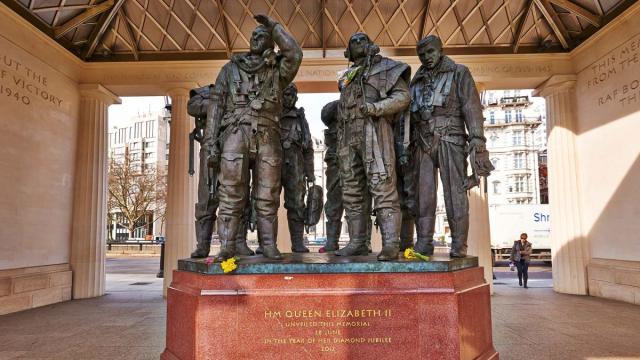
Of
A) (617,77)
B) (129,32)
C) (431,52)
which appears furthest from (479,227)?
(129,32)

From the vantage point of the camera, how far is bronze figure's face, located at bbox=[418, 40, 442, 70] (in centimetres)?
571

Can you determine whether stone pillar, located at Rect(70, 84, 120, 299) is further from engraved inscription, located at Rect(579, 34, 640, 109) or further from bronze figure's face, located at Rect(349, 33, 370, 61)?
engraved inscription, located at Rect(579, 34, 640, 109)

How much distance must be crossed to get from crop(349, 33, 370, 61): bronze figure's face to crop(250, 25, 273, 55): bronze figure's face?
1.00 meters

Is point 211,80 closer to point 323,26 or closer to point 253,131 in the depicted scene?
point 323,26

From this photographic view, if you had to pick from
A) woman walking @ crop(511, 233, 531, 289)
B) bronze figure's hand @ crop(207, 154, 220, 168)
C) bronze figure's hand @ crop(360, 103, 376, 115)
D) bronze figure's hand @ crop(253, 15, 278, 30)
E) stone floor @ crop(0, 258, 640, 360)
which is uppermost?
bronze figure's hand @ crop(253, 15, 278, 30)

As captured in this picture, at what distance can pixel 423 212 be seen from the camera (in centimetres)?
549

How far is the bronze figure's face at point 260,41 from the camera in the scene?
5.21 m

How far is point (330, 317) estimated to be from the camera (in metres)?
4.19

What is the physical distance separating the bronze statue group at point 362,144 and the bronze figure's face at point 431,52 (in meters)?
0.01

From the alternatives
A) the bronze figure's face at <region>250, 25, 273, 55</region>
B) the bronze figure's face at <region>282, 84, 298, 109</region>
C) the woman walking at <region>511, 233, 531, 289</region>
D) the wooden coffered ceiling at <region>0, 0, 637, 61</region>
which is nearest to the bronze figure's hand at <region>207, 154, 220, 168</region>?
the bronze figure's face at <region>250, 25, 273, 55</region>

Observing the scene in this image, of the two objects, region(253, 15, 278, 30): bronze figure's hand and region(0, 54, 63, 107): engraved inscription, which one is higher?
region(0, 54, 63, 107): engraved inscription

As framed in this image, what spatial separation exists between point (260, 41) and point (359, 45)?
117 cm

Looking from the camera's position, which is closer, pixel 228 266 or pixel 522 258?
pixel 228 266

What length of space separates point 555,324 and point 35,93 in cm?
1266
